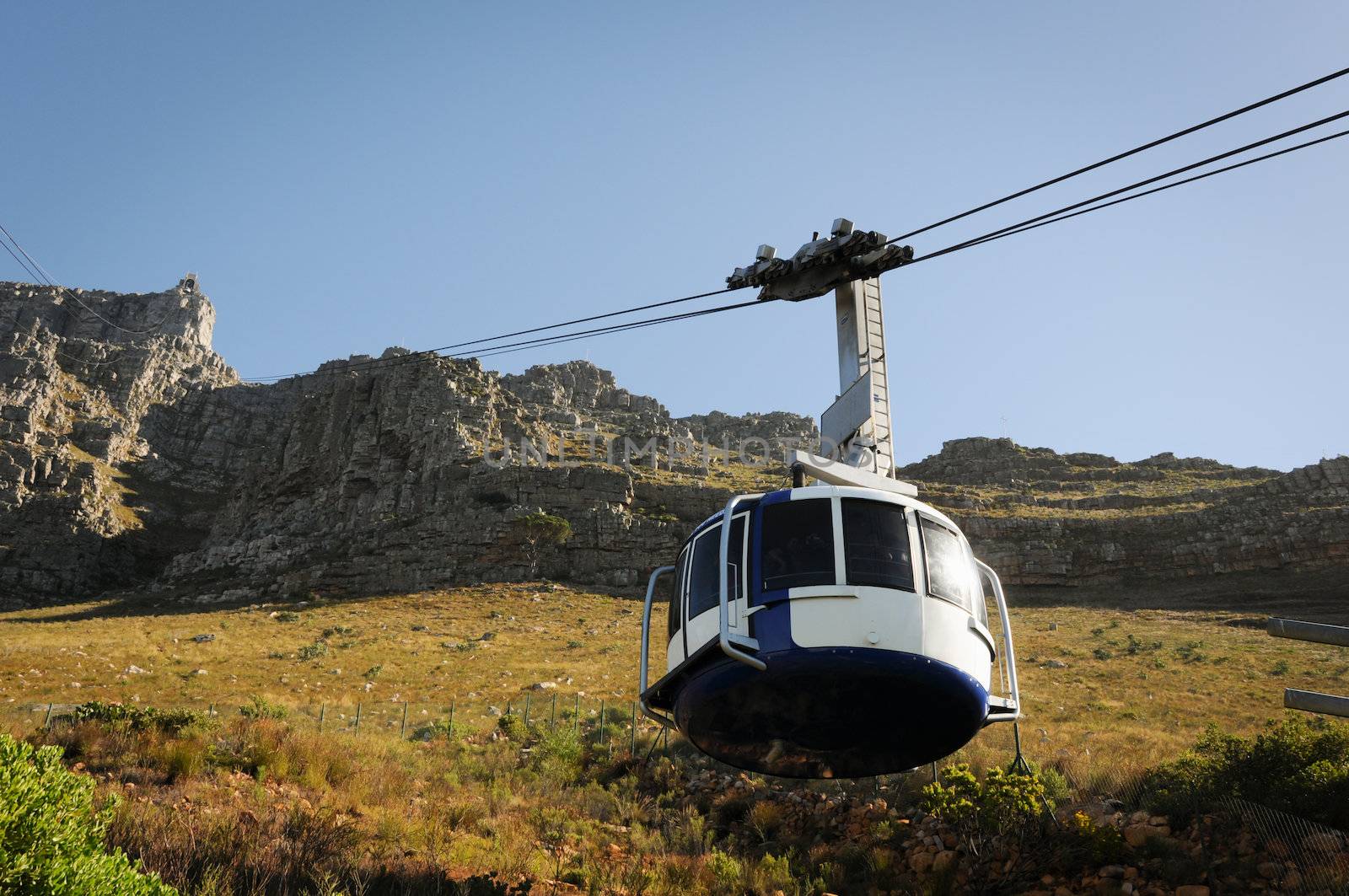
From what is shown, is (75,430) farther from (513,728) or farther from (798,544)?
(798,544)

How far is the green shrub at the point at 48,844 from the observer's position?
7656 millimetres

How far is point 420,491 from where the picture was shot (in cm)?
7356

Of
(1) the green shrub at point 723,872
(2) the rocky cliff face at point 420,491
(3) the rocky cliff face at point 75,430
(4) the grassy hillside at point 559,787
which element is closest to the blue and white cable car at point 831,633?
(4) the grassy hillside at point 559,787

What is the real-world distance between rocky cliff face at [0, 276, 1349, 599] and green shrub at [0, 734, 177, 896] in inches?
1405

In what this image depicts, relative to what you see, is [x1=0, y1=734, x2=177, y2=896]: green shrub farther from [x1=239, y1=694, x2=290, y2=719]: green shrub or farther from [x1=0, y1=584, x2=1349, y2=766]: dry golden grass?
[x1=0, y1=584, x2=1349, y2=766]: dry golden grass

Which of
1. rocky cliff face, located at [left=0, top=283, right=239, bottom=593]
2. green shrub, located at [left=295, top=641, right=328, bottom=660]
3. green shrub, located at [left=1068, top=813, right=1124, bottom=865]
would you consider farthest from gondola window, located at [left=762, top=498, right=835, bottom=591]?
rocky cliff face, located at [left=0, top=283, right=239, bottom=593]

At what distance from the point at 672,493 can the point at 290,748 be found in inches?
2180

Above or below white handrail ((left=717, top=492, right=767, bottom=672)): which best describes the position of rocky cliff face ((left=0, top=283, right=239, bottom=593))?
above

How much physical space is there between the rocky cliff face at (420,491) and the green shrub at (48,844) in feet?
117

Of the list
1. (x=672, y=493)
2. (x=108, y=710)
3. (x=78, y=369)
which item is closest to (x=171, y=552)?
(x=78, y=369)

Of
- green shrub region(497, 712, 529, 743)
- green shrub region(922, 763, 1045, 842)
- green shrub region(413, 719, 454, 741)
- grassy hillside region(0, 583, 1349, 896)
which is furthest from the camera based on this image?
green shrub region(497, 712, 529, 743)

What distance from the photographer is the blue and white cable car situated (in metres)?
8.15

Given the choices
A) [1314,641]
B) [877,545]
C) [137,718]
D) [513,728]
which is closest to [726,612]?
[877,545]

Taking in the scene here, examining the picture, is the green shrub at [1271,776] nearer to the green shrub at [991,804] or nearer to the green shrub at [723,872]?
the green shrub at [991,804]
